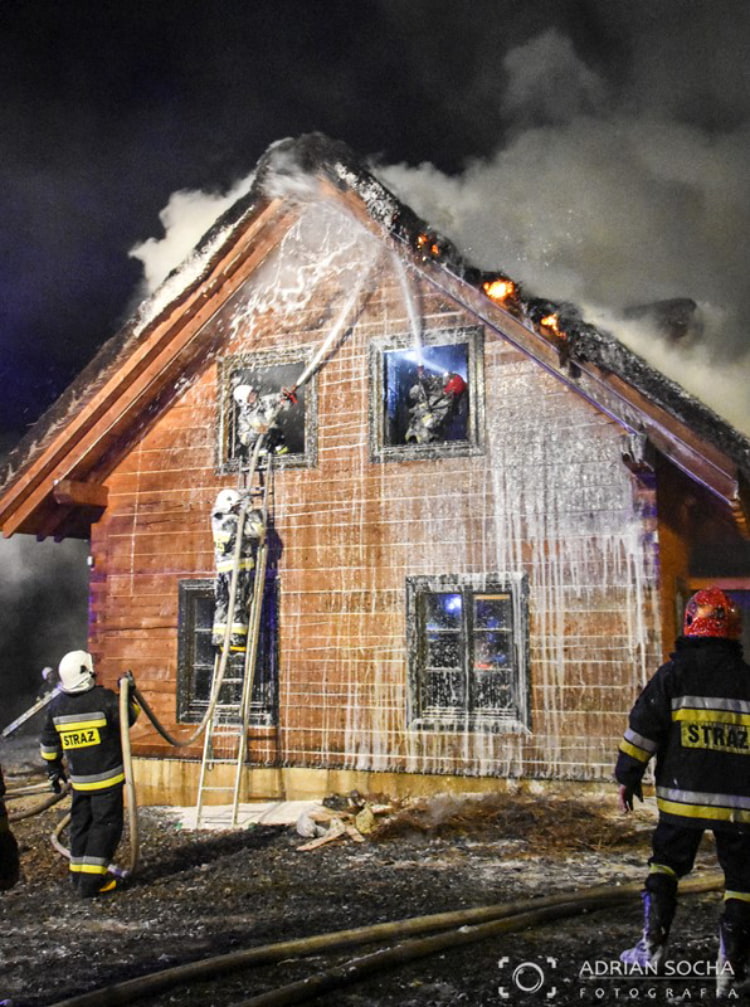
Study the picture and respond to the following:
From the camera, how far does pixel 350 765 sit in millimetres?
9375

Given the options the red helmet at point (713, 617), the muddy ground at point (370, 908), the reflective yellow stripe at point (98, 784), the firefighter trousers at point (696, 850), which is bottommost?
the muddy ground at point (370, 908)

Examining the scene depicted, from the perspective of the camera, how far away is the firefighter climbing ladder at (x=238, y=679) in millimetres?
8969

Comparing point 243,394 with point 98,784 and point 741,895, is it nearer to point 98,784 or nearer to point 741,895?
point 98,784

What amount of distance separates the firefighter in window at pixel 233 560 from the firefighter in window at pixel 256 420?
1098 millimetres

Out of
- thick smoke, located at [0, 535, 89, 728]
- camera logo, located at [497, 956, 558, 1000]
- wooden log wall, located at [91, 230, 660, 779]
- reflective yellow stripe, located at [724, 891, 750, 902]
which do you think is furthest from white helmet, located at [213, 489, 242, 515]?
thick smoke, located at [0, 535, 89, 728]

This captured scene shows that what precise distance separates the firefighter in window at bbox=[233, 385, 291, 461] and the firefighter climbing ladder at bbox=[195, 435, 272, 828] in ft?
0.52

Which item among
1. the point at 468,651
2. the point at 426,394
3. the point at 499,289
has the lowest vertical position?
the point at 468,651

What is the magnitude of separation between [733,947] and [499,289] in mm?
6449

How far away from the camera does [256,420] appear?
1041cm

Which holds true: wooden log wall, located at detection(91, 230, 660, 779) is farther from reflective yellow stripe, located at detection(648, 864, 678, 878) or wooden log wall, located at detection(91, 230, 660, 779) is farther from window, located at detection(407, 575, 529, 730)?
reflective yellow stripe, located at detection(648, 864, 678, 878)

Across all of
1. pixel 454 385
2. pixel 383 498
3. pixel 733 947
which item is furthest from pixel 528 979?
pixel 454 385

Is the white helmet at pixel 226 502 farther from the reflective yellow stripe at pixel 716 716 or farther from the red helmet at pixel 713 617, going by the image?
the reflective yellow stripe at pixel 716 716

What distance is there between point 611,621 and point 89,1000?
6.26 meters

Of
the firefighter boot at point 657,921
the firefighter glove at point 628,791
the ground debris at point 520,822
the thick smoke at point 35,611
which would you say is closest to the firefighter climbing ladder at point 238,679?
the ground debris at point 520,822
